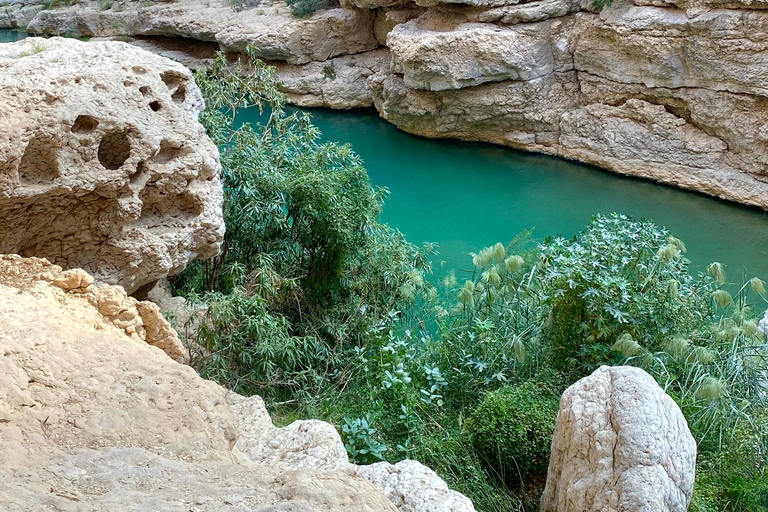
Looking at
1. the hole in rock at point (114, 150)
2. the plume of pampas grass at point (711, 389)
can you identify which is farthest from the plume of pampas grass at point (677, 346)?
the hole in rock at point (114, 150)

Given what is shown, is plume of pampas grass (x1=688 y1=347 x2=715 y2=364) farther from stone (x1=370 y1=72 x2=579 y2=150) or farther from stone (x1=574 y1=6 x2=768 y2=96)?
stone (x1=370 y1=72 x2=579 y2=150)

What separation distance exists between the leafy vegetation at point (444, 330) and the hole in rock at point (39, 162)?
156 centimetres

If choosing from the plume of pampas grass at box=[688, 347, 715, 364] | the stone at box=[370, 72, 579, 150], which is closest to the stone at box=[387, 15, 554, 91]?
the stone at box=[370, 72, 579, 150]

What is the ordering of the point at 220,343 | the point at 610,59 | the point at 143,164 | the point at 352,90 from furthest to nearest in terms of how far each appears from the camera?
the point at 352,90
the point at 610,59
the point at 220,343
the point at 143,164

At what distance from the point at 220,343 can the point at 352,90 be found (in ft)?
39.3

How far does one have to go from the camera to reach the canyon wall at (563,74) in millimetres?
11602

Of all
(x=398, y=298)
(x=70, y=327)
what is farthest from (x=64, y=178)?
(x=398, y=298)

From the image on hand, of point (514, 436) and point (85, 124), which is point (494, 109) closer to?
point (514, 436)

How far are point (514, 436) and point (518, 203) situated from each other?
7377 mm

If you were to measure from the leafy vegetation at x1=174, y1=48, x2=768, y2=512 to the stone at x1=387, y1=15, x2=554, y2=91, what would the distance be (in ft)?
21.3

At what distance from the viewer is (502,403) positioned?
5.34 meters

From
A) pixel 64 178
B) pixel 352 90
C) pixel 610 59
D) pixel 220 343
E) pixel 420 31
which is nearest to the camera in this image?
pixel 64 178

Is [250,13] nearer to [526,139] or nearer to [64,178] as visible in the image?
[526,139]

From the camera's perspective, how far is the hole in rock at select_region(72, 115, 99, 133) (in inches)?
190
